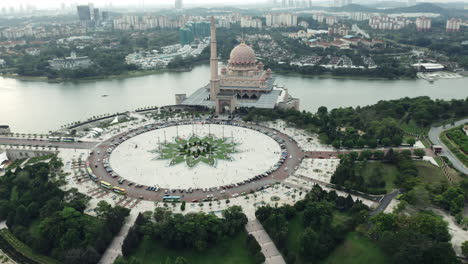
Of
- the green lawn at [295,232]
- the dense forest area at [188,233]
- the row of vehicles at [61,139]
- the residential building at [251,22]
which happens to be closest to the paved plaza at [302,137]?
the green lawn at [295,232]

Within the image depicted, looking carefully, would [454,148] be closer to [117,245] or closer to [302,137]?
[302,137]

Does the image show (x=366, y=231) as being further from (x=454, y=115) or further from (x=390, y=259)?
(x=454, y=115)

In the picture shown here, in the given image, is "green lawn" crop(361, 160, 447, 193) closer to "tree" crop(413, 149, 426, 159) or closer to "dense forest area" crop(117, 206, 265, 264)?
"tree" crop(413, 149, 426, 159)

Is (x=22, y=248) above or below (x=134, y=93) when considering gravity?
below

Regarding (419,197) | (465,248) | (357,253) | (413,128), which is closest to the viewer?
(465,248)

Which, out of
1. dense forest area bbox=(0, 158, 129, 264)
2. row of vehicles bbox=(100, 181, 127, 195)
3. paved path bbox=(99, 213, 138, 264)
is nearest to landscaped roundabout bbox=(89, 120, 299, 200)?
row of vehicles bbox=(100, 181, 127, 195)

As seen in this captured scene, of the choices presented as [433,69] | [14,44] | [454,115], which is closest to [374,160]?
A: [454,115]

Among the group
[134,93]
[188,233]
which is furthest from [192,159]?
[134,93]
